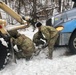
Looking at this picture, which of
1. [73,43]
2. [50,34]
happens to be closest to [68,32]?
[73,43]

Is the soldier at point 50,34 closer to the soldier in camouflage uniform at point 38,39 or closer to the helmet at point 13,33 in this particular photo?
the soldier in camouflage uniform at point 38,39

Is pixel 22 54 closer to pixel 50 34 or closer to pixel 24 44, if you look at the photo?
pixel 24 44

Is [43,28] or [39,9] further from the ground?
[43,28]

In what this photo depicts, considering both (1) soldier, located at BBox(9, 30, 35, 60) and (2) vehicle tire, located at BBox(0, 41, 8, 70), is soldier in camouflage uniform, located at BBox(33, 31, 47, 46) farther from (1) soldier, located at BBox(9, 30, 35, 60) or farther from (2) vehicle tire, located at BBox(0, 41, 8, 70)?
(2) vehicle tire, located at BBox(0, 41, 8, 70)

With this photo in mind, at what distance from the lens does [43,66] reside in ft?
21.1

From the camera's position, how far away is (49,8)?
47.3ft

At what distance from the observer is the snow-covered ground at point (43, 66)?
6109mm

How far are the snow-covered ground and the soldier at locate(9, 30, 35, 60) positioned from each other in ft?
0.54

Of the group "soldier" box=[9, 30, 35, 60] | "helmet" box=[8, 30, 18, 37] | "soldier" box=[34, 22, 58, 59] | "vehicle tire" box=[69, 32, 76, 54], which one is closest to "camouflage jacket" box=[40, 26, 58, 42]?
"soldier" box=[34, 22, 58, 59]

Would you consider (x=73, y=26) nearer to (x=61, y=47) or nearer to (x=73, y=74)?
(x=61, y=47)

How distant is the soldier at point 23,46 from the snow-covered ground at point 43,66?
Answer: 0.54 feet

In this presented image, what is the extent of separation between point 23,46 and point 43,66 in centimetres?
82

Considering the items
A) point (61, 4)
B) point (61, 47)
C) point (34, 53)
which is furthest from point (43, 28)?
point (61, 4)

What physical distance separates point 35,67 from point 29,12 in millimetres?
7598
